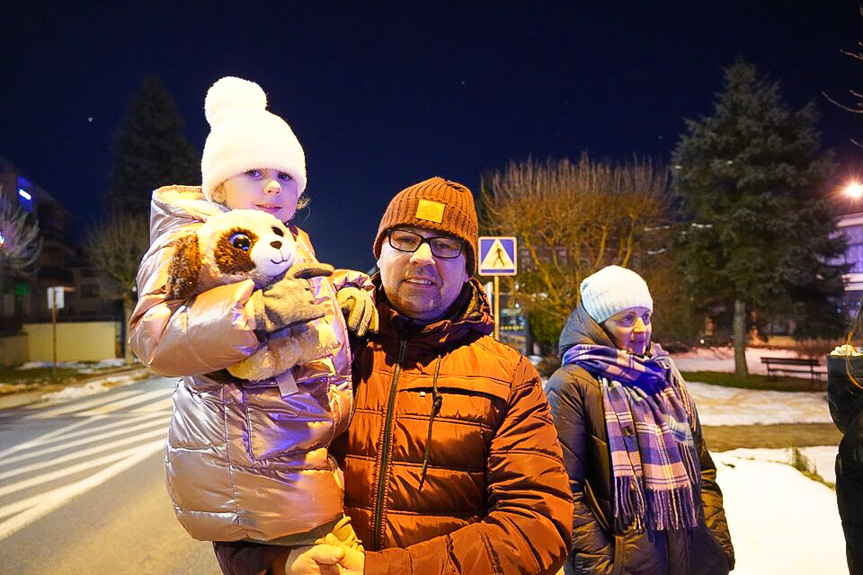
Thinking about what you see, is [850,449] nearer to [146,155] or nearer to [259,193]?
[259,193]

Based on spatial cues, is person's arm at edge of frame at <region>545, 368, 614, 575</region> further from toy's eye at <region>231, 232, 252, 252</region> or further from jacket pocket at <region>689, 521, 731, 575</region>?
toy's eye at <region>231, 232, 252, 252</region>

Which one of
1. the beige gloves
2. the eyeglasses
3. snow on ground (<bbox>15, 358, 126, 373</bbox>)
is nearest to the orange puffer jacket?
the eyeglasses

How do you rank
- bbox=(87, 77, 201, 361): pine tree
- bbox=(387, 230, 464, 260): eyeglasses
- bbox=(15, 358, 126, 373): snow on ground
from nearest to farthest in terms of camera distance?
bbox=(387, 230, 464, 260): eyeglasses < bbox=(15, 358, 126, 373): snow on ground < bbox=(87, 77, 201, 361): pine tree

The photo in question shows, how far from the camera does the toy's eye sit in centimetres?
141

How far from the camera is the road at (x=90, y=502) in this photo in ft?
15.6

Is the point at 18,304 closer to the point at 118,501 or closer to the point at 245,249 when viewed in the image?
the point at 118,501

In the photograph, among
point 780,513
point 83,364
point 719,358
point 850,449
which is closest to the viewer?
point 850,449

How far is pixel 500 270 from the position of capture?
8469 mm

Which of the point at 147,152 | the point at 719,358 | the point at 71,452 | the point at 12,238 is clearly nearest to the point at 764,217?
the point at 719,358

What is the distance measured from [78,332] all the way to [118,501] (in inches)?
1117

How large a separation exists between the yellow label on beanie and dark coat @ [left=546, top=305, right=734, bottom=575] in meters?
1.46

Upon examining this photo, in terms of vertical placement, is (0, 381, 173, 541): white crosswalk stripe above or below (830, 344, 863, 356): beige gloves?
below

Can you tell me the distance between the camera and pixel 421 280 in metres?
1.89

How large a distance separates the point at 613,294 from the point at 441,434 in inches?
72.8
